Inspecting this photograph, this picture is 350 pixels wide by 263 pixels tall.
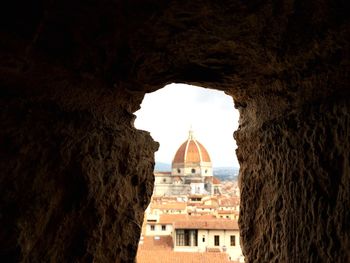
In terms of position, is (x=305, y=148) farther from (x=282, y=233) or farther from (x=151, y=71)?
(x=151, y=71)

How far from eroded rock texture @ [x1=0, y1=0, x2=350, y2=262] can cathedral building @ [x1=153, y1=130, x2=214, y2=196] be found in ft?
164

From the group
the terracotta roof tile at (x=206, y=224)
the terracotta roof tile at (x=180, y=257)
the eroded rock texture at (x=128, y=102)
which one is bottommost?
the terracotta roof tile at (x=180, y=257)

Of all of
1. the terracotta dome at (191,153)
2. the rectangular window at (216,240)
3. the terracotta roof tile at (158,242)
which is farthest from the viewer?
the terracotta dome at (191,153)

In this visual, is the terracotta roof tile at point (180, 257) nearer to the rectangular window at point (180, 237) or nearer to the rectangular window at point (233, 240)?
the rectangular window at point (180, 237)

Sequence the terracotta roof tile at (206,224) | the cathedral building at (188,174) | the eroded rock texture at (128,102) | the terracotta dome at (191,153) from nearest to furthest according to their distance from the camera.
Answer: the eroded rock texture at (128,102) → the terracotta roof tile at (206,224) → the cathedral building at (188,174) → the terracotta dome at (191,153)

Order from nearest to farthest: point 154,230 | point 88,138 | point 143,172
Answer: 1. point 88,138
2. point 143,172
3. point 154,230

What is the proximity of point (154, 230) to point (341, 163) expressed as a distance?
23611 millimetres

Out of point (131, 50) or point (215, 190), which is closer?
point (131, 50)

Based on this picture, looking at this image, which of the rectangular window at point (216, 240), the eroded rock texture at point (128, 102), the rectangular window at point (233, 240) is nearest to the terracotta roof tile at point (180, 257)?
the rectangular window at point (216, 240)

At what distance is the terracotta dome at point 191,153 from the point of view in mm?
55141

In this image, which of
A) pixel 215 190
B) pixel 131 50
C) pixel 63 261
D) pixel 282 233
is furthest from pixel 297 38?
pixel 215 190

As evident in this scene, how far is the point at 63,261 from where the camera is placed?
170 cm

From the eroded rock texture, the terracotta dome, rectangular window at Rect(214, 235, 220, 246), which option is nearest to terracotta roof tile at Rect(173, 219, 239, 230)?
rectangular window at Rect(214, 235, 220, 246)

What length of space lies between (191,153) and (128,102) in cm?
5392
